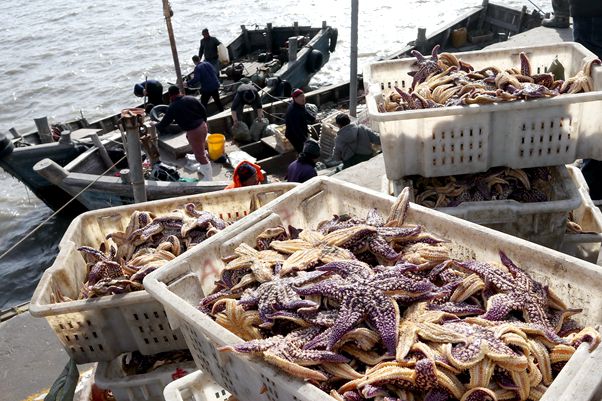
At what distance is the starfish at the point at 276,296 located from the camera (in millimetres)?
2598

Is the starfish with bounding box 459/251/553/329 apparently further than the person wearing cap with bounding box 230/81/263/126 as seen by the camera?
No

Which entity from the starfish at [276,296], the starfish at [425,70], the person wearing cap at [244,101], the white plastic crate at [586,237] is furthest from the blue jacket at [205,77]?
the starfish at [276,296]

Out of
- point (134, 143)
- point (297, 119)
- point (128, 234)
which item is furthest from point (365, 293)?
point (297, 119)

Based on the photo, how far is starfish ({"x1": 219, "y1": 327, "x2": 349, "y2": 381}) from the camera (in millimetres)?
2229

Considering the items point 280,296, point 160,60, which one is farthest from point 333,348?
point 160,60

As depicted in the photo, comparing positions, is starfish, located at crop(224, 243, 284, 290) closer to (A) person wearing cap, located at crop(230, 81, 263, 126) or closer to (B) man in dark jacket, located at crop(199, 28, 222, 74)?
(A) person wearing cap, located at crop(230, 81, 263, 126)

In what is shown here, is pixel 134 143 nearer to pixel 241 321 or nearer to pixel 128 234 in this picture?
pixel 128 234

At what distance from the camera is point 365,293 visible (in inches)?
99.2

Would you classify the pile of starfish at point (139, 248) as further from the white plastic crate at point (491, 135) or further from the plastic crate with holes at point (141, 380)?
the white plastic crate at point (491, 135)

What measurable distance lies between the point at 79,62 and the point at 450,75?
76.9ft

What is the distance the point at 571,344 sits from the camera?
2.27 metres

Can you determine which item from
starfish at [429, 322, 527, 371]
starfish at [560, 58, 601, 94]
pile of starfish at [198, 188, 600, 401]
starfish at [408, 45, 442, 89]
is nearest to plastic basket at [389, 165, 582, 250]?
starfish at [560, 58, 601, 94]

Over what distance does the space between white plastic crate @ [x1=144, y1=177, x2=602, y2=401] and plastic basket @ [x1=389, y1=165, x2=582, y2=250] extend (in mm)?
1068

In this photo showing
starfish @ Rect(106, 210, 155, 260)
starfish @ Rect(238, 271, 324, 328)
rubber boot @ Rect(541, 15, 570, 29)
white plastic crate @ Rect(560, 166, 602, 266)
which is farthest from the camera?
rubber boot @ Rect(541, 15, 570, 29)
